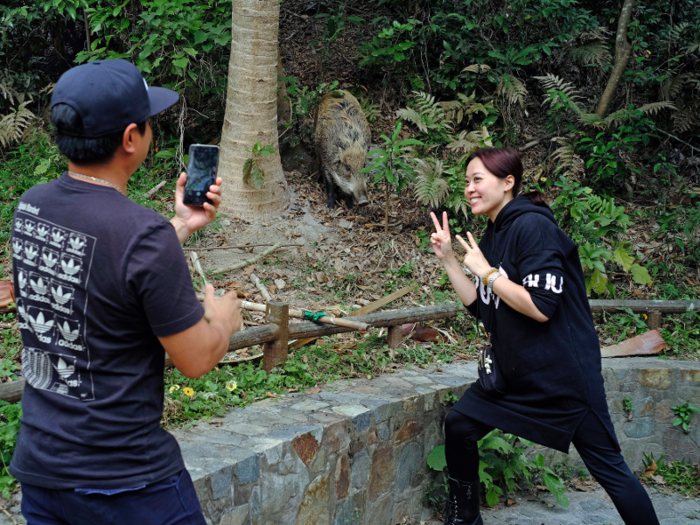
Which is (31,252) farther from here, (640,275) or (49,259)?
(640,275)

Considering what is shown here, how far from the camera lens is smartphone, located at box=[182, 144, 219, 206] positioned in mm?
2115

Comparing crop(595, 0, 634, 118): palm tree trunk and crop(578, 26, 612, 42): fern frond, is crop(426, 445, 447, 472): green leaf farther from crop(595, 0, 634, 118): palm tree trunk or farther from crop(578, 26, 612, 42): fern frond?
crop(578, 26, 612, 42): fern frond

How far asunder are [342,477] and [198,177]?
95.6 inches

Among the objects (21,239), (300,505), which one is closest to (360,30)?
(300,505)

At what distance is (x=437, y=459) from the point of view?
169 inches

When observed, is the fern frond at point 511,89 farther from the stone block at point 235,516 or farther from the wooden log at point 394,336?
the stone block at point 235,516

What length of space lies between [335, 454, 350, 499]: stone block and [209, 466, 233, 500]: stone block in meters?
0.95

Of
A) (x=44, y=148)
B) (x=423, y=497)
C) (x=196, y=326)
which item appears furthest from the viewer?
(x=44, y=148)

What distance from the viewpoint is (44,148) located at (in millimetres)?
6992

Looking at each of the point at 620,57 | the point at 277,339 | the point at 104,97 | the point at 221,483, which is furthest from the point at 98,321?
the point at 620,57

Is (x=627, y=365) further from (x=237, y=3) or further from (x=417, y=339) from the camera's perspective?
(x=237, y=3)

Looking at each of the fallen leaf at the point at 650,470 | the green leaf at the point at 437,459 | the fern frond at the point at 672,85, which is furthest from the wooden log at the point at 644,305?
the fern frond at the point at 672,85

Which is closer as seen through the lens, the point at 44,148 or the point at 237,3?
the point at 237,3

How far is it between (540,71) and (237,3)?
5.47 meters
